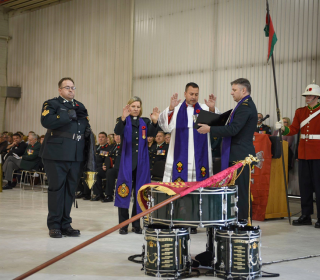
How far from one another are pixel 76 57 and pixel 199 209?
1197 centimetres

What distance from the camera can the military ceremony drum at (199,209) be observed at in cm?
349

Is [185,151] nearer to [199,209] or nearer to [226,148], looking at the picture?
[226,148]

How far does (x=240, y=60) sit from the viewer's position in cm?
1030

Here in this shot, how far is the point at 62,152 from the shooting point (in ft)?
16.4

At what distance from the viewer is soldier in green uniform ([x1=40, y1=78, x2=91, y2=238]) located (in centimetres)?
499

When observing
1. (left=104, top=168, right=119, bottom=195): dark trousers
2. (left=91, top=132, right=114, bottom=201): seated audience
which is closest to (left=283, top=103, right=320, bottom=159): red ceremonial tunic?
(left=104, top=168, right=119, bottom=195): dark trousers

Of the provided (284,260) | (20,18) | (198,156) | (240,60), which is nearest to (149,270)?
(284,260)

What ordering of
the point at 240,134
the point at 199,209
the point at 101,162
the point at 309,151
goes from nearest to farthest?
the point at 199,209, the point at 240,134, the point at 309,151, the point at 101,162

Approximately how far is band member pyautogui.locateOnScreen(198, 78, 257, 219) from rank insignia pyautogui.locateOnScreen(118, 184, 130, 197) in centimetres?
125

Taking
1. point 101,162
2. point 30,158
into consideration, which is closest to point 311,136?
point 101,162

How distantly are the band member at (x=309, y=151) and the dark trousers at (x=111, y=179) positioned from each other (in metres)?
3.56

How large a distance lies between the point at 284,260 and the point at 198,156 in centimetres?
157

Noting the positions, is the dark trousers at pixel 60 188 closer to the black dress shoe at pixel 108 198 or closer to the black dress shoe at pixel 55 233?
the black dress shoe at pixel 55 233

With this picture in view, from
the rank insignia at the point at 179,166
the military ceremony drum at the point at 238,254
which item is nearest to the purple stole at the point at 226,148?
the rank insignia at the point at 179,166
